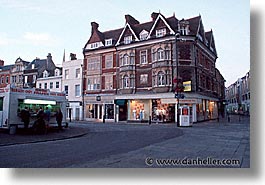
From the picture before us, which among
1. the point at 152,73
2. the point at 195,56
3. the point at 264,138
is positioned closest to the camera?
the point at 264,138

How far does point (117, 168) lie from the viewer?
387cm

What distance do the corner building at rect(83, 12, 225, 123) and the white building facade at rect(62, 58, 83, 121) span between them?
464 mm

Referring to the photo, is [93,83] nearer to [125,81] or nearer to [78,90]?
[78,90]

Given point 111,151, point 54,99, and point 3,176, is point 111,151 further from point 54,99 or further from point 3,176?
point 54,99

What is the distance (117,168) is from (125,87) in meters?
12.2

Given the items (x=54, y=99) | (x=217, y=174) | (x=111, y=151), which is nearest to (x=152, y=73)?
(x=54, y=99)

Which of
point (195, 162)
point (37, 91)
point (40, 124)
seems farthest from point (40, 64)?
point (195, 162)

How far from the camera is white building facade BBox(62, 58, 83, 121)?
693 inches

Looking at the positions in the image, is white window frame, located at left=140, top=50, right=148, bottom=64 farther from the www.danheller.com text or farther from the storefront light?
the www.danheller.com text

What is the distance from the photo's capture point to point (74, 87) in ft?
58.6

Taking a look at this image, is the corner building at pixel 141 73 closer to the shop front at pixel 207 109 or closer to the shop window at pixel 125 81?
the shop window at pixel 125 81

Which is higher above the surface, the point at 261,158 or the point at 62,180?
the point at 261,158

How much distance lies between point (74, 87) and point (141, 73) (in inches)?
206

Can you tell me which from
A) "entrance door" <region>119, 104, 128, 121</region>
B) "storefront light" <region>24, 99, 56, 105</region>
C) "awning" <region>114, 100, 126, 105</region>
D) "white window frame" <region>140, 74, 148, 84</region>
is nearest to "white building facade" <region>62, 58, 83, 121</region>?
"awning" <region>114, 100, 126, 105</region>
